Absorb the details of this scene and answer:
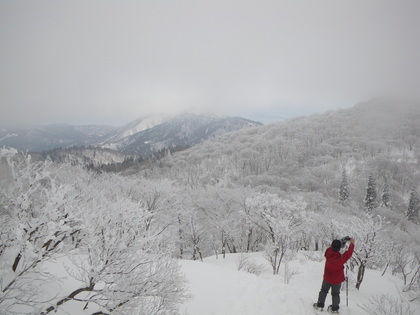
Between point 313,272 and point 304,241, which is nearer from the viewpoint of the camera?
point 313,272

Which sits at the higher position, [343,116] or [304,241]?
[343,116]

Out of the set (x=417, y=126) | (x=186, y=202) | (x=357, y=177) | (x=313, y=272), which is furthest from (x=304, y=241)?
(x=417, y=126)

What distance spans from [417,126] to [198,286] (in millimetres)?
207695

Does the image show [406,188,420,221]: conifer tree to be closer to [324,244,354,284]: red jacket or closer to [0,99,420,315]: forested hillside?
[0,99,420,315]: forested hillside

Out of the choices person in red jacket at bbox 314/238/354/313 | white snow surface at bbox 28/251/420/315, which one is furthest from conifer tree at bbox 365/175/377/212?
person in red jacket at bbox 314/238/354/313

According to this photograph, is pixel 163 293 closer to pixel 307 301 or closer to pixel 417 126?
pixel 307 301

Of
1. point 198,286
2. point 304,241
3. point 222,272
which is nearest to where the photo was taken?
point 198,286

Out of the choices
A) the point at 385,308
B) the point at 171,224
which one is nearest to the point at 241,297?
the point at 385,308

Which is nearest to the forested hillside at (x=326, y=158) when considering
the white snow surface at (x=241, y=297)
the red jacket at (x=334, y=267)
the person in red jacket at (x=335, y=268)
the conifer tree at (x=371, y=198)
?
the conifer tree at (x=371, y=198)

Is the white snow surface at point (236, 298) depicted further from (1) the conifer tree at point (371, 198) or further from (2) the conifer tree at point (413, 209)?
(2) the conifer tree at point (413, 209)

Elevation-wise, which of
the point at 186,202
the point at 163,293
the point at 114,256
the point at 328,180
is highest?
the point at 114,256

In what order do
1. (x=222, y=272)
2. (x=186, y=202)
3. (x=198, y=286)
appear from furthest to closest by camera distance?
(x=186, y=202)
(x=222, y=272)
(x=198, y=286)

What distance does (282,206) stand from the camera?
2225 cm

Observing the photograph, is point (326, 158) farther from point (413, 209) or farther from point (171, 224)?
point (171, 224)
